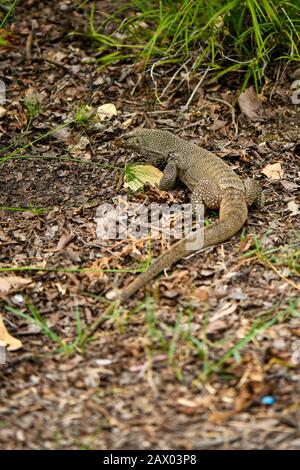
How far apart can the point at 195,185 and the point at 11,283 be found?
1.99 meters

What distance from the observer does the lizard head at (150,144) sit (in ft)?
21.5

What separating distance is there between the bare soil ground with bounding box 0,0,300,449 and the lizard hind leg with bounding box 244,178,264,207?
8 cm

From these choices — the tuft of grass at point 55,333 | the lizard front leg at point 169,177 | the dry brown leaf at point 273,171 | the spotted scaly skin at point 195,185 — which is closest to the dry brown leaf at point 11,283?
the tuft of grass at point 55,333

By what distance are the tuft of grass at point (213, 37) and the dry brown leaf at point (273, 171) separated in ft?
3.38

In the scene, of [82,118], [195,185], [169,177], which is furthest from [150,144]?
[82,118]

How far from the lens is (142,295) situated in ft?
15.8

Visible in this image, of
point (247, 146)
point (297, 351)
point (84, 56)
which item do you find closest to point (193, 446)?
point (297, 351)

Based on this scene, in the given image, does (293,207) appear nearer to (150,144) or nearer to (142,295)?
(150,144)

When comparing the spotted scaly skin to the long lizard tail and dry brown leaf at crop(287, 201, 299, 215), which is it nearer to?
the long lizard tail

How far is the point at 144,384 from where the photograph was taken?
4.15 m

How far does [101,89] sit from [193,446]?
4605 millimetres

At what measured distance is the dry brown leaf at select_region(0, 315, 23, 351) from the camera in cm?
453

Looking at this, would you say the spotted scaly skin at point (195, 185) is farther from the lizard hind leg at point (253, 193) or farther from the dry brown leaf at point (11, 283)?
the dry brown leaf at point (11, 283)

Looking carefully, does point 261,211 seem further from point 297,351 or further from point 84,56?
point 84,56
